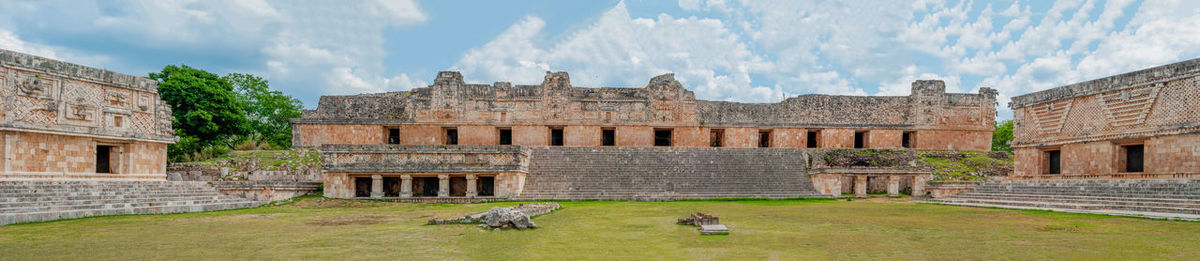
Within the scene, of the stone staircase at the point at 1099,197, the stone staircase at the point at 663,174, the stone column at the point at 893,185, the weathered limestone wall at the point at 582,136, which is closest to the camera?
the stone staircase at the point at 1099,197

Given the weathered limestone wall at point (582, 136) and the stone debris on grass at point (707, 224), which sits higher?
the weathered limestone wall at point (582, 136)

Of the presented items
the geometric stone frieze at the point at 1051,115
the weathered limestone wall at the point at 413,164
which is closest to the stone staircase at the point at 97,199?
the weathered limestone wall at the point at 413,164

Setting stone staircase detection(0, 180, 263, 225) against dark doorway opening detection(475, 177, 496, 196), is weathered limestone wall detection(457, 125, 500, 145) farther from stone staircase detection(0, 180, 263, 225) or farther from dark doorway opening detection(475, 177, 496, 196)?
stone staircase detection(0, 180, 263, 225)

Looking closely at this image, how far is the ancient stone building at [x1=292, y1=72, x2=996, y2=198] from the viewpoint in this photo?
25.2 m

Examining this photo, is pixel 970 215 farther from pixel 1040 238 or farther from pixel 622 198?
pixel 622 198

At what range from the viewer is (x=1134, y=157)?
15.6m

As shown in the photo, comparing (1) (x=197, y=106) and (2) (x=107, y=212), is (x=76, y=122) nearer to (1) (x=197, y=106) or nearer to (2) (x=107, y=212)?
(2) (x=107, y=212)

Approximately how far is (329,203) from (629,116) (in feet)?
42.6

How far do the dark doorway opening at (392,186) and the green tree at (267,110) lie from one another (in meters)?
15.2

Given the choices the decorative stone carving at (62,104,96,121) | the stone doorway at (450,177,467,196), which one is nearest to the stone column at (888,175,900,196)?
the stone doorway at (450,177,467,196)

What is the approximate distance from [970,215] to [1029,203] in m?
3.67

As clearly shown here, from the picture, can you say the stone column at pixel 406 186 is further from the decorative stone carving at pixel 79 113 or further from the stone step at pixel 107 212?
the decorative stone carving at pixel 79 113

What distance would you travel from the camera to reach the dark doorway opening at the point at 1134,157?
15359mm

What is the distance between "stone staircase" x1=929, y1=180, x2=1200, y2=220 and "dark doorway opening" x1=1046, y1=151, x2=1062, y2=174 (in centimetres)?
323
